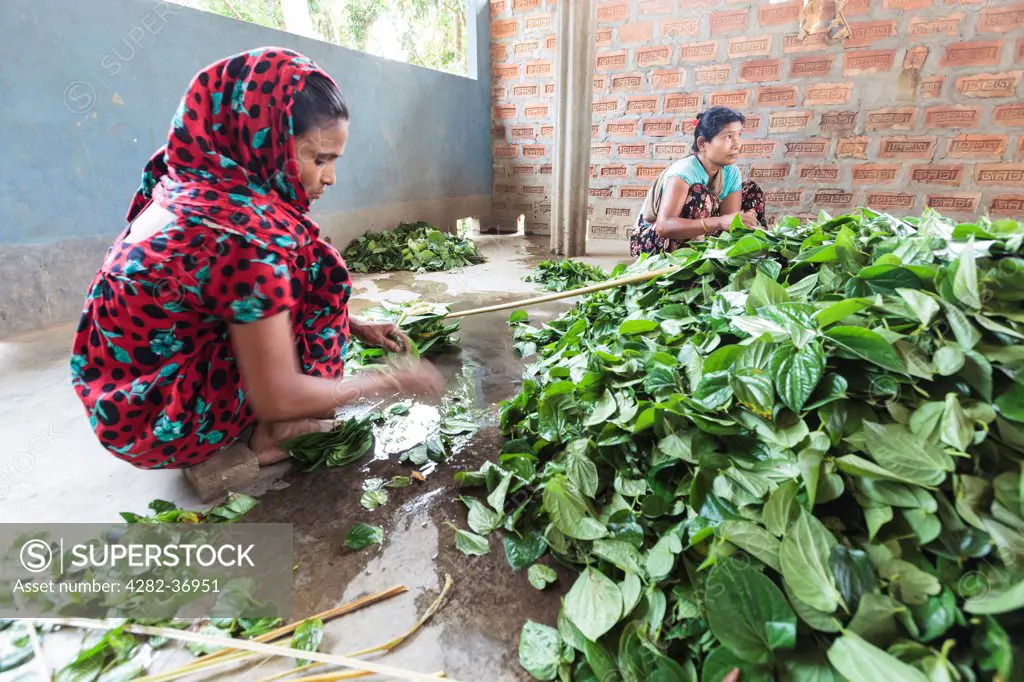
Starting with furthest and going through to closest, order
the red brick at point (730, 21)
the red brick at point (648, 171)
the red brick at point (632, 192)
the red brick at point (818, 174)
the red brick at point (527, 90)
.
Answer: the red brick at point (527, 90)
the red brick at point (632, 192)
the red brick at point (648, 171)
the red brick at point (818, 174)
the red brick at point (730, 21)

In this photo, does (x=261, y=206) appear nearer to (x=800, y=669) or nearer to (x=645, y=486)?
(x=645, y=486)

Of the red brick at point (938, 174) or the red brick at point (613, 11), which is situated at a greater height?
the red brick at point (613, 11)

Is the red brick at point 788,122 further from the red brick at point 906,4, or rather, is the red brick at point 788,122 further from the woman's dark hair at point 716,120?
the woman's dark hair at point 716,120

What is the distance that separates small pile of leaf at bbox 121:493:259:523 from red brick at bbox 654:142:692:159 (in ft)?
17.1

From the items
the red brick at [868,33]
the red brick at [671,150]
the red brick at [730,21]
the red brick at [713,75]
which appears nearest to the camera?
the red brick at [868,33]

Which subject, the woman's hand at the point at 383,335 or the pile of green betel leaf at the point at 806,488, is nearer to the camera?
the pile of green betel leaf at the point at 806,488

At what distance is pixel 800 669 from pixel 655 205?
2.99 meters

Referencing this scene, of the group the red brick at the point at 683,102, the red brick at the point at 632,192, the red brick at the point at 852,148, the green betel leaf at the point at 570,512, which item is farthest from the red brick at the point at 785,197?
the green betel leaf at the point at 570,512

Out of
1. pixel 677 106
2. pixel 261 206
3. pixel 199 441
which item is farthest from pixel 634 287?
pixel 677 106

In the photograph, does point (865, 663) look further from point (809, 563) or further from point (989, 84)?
point (989, 84)

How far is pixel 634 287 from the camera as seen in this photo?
2355 mm

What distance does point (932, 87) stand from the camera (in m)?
4.27

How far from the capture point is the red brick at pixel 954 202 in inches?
173

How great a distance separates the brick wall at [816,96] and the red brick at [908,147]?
0.01 meters
